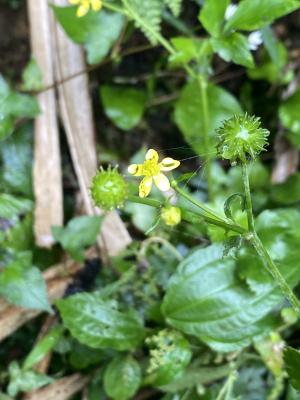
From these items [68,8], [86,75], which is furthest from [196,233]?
[68,8]

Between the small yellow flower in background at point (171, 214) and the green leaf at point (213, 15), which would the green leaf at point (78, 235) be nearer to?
the small yellow flower in background at point (171, 214)

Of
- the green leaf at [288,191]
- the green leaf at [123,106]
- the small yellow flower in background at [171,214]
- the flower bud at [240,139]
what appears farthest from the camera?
the green leaf at [123,106]

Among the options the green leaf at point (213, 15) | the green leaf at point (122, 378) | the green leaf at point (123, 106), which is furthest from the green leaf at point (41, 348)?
the green leaf at point (213, 15)

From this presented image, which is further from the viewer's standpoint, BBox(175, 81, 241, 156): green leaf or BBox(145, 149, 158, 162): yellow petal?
BBox(175, 81, 241, 156): green leaf

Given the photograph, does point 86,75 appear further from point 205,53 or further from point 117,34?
point 205,53

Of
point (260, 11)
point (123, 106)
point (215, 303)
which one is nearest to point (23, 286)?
point (215, 303)

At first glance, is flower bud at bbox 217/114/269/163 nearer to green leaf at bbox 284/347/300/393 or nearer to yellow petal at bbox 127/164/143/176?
yellow petal at bbox 127/164/143/176

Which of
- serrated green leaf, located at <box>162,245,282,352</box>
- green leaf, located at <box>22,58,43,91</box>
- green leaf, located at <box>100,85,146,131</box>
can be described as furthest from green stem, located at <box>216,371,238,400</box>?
green leaf, located at <box>22,58,43,91</box>
